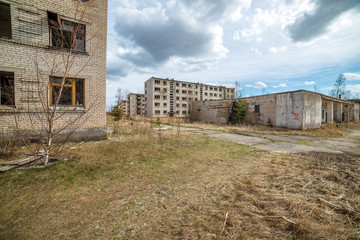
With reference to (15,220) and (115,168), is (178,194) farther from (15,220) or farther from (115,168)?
(15,220)

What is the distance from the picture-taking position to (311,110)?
12602 mm

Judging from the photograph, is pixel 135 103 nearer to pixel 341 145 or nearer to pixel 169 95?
pixel 169 95

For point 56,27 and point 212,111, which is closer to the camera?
point 56,27

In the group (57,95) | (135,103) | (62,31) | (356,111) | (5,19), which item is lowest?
(57,95)

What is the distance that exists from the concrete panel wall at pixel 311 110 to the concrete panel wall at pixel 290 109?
1.46ft

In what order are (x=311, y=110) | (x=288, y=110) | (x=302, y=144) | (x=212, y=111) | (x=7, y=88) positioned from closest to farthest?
(x=7, y=88), (x=302, y=144), (x=311, y=110), (x=288, y=110), (x=212, y=111)

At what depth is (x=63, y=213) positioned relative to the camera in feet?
6.35

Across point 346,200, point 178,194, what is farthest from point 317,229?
point 178,194

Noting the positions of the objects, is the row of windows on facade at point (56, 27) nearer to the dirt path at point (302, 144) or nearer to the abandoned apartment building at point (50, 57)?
the abandoned apartment building at point (50, 57)

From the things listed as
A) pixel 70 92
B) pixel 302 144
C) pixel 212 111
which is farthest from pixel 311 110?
pixel 70 92

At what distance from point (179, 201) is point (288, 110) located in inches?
585

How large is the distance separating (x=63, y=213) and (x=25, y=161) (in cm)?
276

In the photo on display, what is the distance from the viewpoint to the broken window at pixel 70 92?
5.96 meters

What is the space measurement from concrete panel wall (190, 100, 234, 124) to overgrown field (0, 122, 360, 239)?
1604cm
